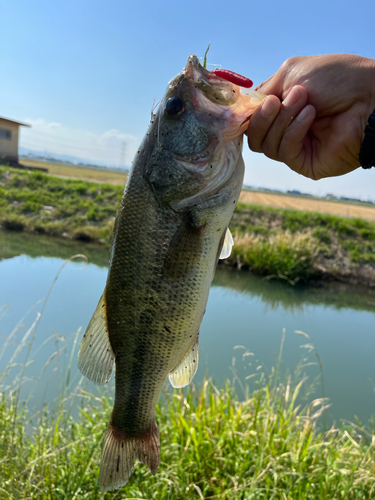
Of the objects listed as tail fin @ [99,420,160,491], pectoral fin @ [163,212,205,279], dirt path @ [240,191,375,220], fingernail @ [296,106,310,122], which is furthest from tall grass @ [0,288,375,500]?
dirt path @ [240,191,375,220]

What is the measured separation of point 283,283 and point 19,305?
845 centimetres

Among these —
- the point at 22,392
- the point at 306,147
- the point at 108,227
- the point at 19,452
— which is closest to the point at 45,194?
the point at 108,227

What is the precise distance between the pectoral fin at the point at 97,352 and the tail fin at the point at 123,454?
0.97 feet

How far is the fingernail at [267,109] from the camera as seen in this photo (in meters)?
1.64

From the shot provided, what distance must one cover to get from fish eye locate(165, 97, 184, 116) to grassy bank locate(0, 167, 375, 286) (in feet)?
33.0

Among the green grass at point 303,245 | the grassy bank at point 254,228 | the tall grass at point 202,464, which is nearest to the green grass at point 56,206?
the grassy bank at point 254,228

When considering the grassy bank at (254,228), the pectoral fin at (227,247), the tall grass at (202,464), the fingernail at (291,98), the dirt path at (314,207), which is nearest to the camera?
the fingernail at (291,98)

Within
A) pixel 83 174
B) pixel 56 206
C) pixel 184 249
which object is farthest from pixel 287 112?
pixel 83 174

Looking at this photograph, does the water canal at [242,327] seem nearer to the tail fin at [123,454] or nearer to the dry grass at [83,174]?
the tail fin at [123,454]

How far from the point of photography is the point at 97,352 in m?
1.67

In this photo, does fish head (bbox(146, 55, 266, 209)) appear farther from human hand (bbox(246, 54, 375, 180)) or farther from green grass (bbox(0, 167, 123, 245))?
green grass (bbox(0, 167, 123, 245))

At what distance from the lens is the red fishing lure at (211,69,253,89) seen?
1666 millimetres

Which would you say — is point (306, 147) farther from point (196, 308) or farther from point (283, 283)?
point (283, 283)

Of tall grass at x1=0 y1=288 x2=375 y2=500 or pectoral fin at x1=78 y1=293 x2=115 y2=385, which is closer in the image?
pectoral fin at x1=78 y1=293 x2=115 y2=385
